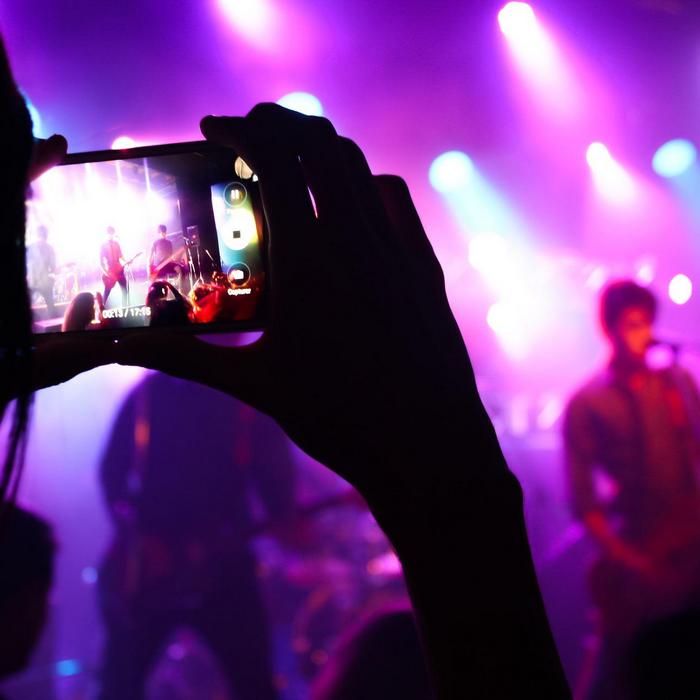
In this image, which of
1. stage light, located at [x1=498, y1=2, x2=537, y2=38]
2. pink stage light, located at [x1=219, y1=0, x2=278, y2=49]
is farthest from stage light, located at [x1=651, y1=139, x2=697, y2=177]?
pink stage light, located at [x1=219, y1=0, x2=278, y2=49]

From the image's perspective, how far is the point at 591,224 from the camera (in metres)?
3.91

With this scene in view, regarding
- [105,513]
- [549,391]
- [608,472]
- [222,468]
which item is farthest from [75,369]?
[549,391]

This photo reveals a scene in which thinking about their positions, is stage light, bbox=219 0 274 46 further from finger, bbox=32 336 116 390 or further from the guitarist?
finger, bbox=32 336 116 390

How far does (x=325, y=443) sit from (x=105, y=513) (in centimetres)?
330

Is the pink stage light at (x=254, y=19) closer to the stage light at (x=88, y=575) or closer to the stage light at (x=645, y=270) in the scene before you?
the stage light at (x=645, y=270)

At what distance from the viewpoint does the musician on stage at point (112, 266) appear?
0.81m

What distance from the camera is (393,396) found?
1.46ft

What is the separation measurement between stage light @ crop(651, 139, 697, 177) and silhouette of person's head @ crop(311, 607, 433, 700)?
3454 millimetres

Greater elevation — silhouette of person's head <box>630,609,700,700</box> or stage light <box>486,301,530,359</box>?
stage light <box>486,301,530,359</box>

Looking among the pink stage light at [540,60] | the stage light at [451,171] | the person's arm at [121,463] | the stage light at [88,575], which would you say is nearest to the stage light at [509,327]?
the stage light at [451,171]

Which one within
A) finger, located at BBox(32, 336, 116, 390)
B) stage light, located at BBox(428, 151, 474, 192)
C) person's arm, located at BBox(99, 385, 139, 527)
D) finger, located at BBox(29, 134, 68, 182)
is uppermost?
stage light, located at BBox(428, 151, 474, 192)

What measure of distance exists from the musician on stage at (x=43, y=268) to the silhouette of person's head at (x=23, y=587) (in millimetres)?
831

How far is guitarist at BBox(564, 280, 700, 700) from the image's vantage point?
7.62ft

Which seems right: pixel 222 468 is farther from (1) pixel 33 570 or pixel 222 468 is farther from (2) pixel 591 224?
(2) pixel 591 224
